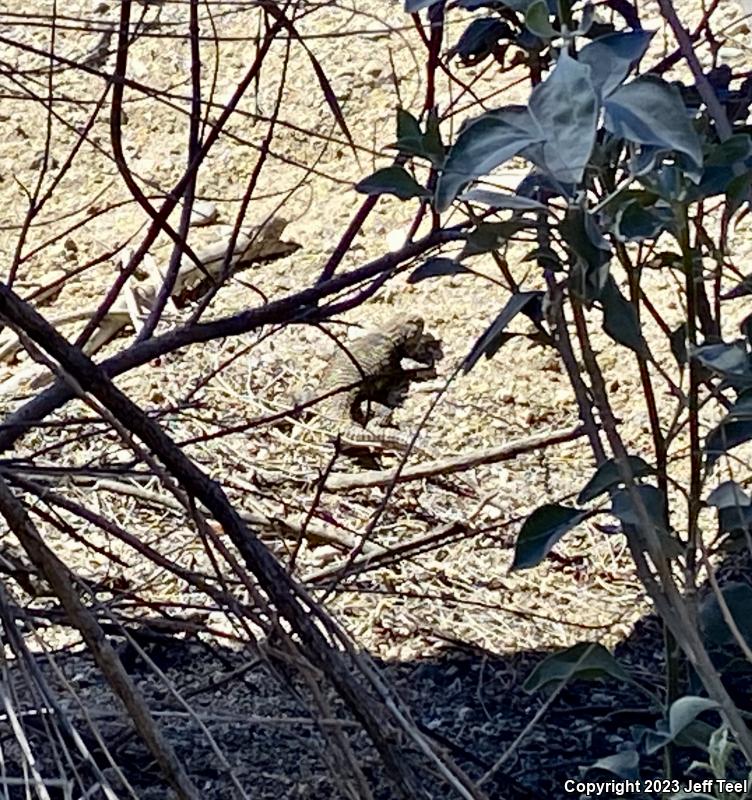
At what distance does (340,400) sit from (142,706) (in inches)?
92.9

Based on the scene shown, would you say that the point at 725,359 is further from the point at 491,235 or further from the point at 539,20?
the point at 539,20

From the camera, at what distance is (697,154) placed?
108cm

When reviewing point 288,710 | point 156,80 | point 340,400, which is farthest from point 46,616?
point 156,80

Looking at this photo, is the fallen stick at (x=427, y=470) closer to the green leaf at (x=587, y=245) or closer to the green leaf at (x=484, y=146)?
the green leaf at (x=587, y=245)

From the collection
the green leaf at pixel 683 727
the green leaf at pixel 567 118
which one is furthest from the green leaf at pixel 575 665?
the green leaf at pixel 567 118

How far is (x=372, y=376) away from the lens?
3770 mm

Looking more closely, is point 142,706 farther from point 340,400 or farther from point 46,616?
point 340,400

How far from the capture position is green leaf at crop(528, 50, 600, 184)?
102cm

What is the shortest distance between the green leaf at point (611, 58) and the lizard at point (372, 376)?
2.37 meters

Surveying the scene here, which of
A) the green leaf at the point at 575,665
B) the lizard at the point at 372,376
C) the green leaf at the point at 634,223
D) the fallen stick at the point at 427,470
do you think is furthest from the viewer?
the lizard at the point at 372,376

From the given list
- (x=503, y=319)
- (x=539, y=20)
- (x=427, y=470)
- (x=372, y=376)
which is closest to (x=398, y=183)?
(x=503, y=319)

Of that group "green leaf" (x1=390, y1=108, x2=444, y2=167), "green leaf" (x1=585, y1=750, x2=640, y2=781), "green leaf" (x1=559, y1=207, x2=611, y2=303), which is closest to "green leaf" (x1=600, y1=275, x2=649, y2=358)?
"green leaf" (x1=559, y1=207, x2=611, y2=303)

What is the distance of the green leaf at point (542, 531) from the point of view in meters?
1.50

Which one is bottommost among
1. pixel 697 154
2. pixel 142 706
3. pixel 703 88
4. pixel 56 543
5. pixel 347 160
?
pixel 142 706
